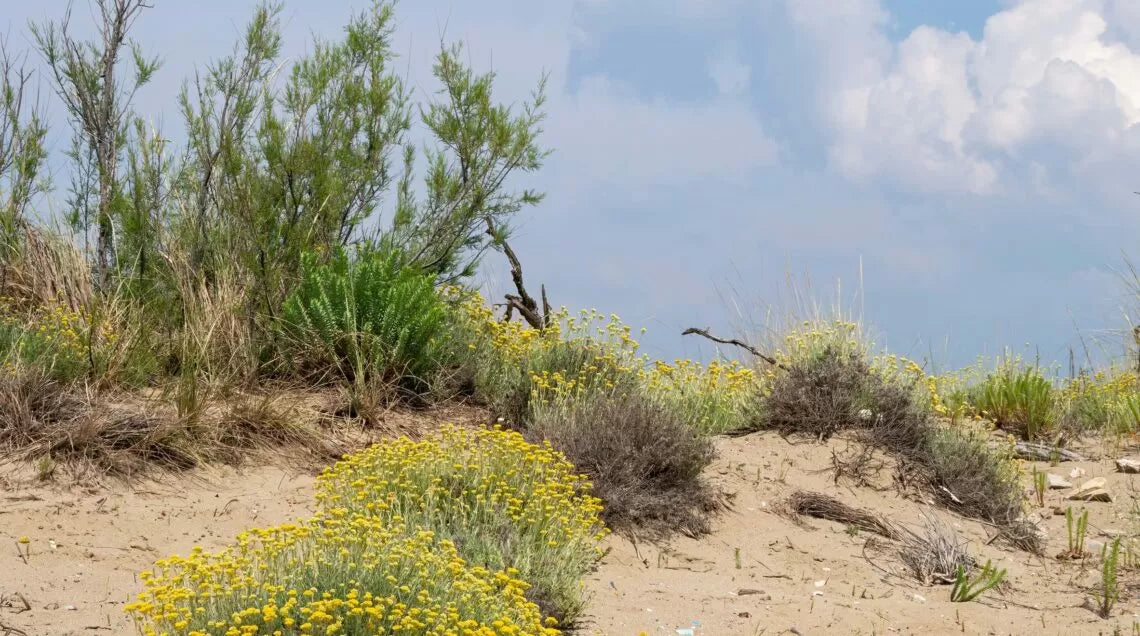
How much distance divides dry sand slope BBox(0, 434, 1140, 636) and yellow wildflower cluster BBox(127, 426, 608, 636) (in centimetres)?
27

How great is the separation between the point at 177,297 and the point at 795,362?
17.7ft

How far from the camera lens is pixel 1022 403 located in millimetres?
10977

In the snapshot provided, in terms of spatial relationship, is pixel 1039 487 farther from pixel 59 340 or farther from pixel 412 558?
pixel 59 340

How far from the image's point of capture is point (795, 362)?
9.29 metres

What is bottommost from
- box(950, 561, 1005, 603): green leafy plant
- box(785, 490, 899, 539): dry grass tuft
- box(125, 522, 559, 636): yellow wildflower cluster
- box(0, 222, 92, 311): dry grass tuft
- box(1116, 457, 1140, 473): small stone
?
box(125, 522, 559, 636): yellow wildflower cluster

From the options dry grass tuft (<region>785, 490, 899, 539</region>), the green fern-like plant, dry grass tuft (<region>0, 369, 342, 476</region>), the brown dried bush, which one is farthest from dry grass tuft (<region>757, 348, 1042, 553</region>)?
dry grass tuft (<region>0, 369, 342, 476</region>)

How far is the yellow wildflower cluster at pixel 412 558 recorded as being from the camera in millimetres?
3975

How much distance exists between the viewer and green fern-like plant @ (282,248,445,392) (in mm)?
7926

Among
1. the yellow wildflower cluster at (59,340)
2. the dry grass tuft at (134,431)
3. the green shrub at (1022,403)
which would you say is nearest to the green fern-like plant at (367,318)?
the dry grass tuft at (134,431)

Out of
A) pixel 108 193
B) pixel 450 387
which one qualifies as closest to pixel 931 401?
pixel 450 387

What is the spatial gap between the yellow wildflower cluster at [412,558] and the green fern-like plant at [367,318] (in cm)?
147

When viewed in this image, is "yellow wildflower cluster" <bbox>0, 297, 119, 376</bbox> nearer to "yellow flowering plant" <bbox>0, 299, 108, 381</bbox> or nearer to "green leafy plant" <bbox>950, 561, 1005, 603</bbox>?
"yellow flowering plant" <bbox>0, 299, 108, 381</bbox>

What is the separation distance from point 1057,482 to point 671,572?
4802 mm

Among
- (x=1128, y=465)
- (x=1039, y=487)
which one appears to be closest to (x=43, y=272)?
(x=1039, y=487)
